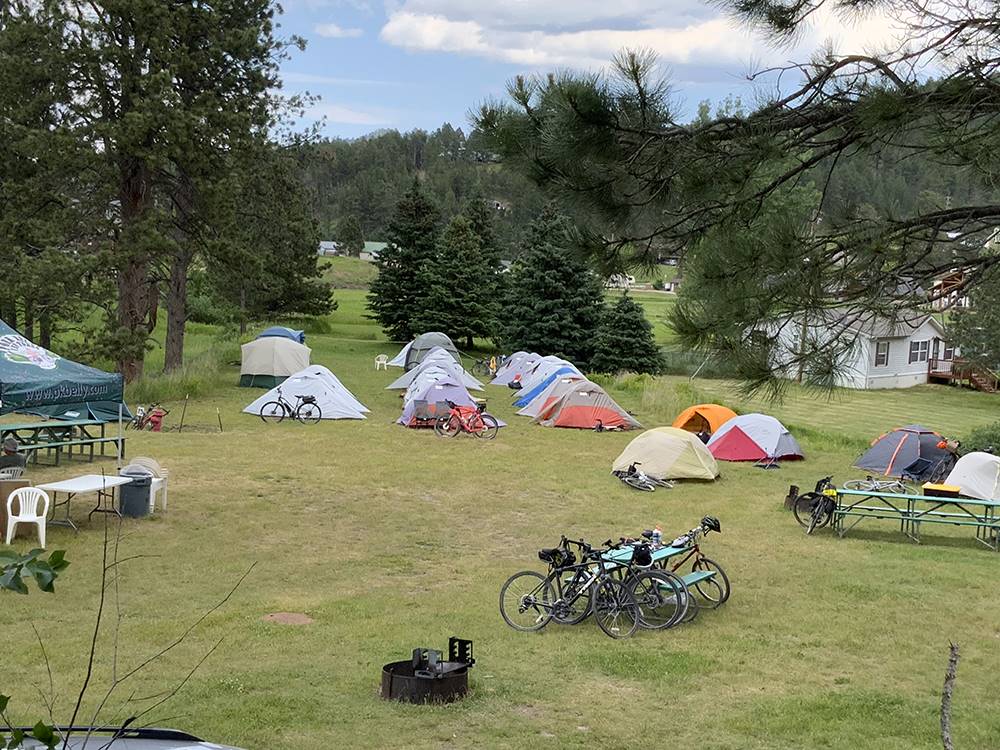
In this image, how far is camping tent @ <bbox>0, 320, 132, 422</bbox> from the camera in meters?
11.4

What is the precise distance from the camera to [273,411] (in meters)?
22.3

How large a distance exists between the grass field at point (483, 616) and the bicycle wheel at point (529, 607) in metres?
0.16

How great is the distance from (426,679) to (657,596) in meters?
3.05

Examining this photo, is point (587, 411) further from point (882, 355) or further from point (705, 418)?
point (882, 355)

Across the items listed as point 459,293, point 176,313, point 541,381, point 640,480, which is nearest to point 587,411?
point 541,381

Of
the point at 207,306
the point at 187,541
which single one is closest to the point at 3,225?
the point at 187,541

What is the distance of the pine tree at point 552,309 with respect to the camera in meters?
34.3

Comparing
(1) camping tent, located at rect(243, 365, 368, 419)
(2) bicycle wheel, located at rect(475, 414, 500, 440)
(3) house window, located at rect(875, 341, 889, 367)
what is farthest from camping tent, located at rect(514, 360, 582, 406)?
(3) house window, located at rect(875, 341, 889, 367)

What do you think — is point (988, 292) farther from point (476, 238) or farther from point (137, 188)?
point (476, 238)

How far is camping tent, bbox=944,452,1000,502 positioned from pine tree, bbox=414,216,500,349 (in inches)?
934

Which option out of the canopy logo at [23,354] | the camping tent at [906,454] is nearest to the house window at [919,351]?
the camping tent at [906,454]

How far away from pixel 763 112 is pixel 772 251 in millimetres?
792

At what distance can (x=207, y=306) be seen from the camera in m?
44.4

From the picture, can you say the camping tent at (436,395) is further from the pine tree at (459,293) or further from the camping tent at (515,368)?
the pine tree at (459,293)
